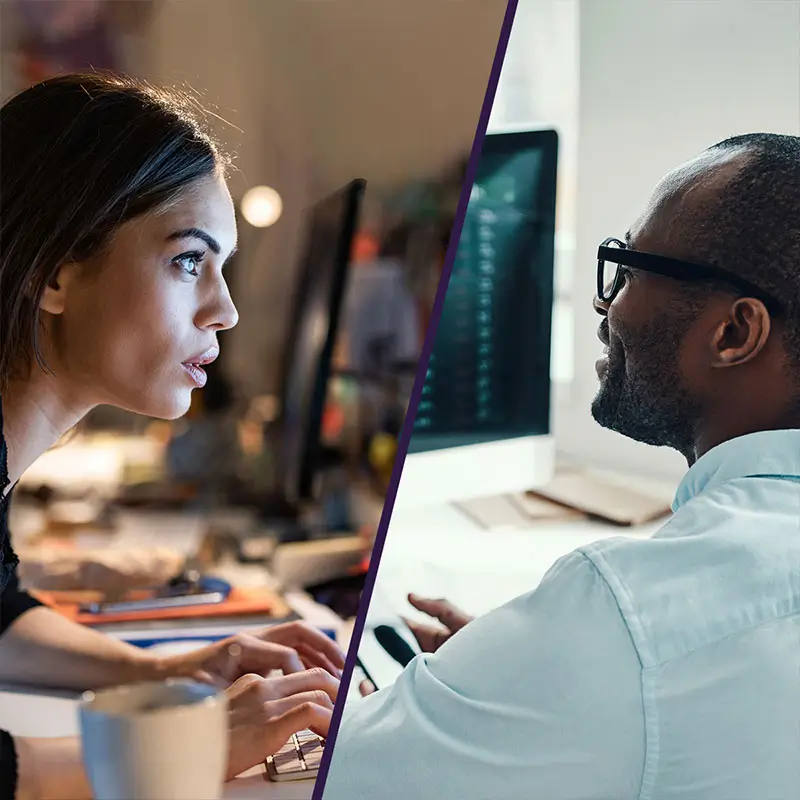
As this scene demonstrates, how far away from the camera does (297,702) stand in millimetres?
488

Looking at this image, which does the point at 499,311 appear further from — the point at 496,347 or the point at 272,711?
the point at 272,711

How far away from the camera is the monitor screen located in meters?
0.58

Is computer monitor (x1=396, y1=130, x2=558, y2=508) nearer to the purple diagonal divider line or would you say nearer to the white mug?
the purple diagonal divider line

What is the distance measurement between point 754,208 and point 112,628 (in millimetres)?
595

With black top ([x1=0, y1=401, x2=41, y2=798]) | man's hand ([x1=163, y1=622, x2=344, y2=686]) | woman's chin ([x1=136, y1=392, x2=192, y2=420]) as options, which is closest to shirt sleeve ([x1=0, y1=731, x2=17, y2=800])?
black top ([x1=0, y1=401, x2=41, y2=798])

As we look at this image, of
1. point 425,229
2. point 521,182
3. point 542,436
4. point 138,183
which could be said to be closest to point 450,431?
point 542,436

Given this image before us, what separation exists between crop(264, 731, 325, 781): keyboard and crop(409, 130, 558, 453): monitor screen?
0.20 meters

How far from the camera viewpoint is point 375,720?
1.60 feet

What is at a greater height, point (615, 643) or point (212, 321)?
point (212, 321)

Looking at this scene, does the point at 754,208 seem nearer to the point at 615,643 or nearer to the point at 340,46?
the point at 615,643

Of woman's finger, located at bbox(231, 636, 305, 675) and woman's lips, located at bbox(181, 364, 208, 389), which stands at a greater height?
woman's lips, located at bbox(181, 364, 208, 389)

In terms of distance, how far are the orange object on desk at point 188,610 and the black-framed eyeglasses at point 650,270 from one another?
447 mm

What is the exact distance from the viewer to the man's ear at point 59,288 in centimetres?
43

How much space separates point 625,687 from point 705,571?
0.07 meters
